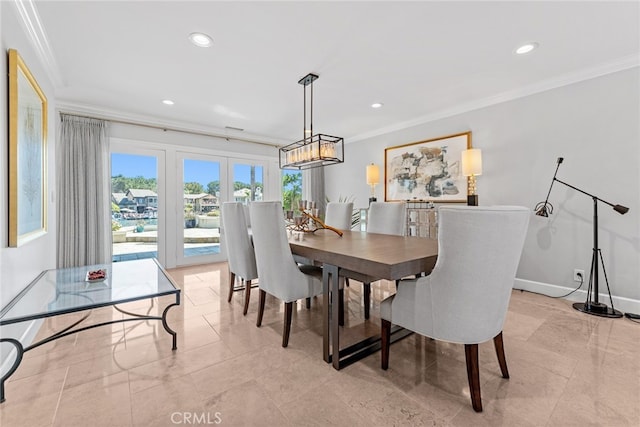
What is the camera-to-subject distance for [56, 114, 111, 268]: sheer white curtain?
3.52m

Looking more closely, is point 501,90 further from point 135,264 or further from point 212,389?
point 135,264

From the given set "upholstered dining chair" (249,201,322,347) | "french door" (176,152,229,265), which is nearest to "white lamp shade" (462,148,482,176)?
"upholstered dining chair" (249,201,322,347)

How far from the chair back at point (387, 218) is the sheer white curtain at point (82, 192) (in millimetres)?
3635

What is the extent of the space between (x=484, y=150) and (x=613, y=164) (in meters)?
1.20

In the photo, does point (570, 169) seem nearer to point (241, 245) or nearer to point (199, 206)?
point (241, 245)

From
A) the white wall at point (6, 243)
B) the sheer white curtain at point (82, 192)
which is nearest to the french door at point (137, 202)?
the sheer white curtain at point (82, 192)

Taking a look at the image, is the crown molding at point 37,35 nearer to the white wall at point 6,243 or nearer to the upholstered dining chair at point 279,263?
the white wall at point 6,243

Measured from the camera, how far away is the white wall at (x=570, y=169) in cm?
263

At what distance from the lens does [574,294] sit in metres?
2.94

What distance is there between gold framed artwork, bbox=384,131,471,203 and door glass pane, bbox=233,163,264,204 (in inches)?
95.5

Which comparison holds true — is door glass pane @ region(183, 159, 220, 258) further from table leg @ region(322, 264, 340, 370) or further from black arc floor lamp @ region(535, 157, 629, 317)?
black arc floor lamp @ region(535, 157, 629, 317)

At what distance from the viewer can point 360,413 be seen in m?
1.39

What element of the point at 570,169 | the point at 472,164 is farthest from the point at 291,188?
the point at 570,169

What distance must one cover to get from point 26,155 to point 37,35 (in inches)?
39.1
